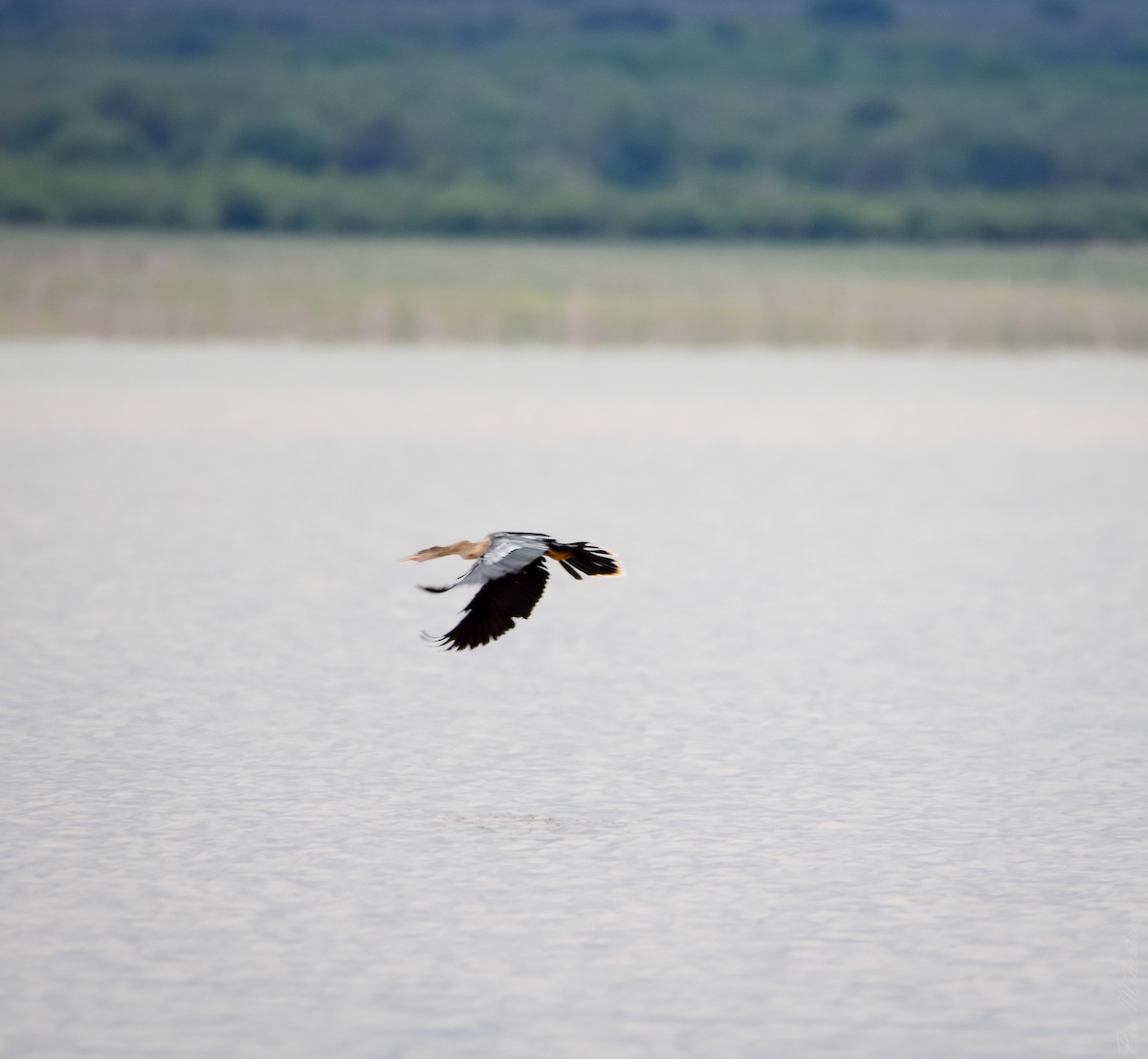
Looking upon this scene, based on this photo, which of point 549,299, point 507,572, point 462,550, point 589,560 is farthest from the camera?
point 549,299

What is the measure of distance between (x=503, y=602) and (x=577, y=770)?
51.0 inches

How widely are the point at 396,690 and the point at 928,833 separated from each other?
3238mm

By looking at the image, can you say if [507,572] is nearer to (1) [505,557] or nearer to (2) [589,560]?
(1) [505,557]

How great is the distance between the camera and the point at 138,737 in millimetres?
9594

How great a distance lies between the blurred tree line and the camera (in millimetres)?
81438

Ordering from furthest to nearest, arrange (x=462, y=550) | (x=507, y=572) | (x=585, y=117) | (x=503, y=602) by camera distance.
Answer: (x=585, y=117) < (x=462, y=550) < (x=503, y=602) < (x=507, y=572)

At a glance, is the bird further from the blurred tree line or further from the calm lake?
the blurred tree line

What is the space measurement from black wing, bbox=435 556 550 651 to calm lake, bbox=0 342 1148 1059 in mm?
713

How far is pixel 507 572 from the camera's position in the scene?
773 centimetres

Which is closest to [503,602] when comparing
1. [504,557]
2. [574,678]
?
[504,557]

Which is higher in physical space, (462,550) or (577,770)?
(462,550)

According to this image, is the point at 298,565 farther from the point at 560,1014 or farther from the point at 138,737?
the point at 560,1014

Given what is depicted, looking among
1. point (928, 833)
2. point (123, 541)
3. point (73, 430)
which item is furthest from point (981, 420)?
point (928, 833)

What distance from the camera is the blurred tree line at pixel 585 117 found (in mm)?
81438
